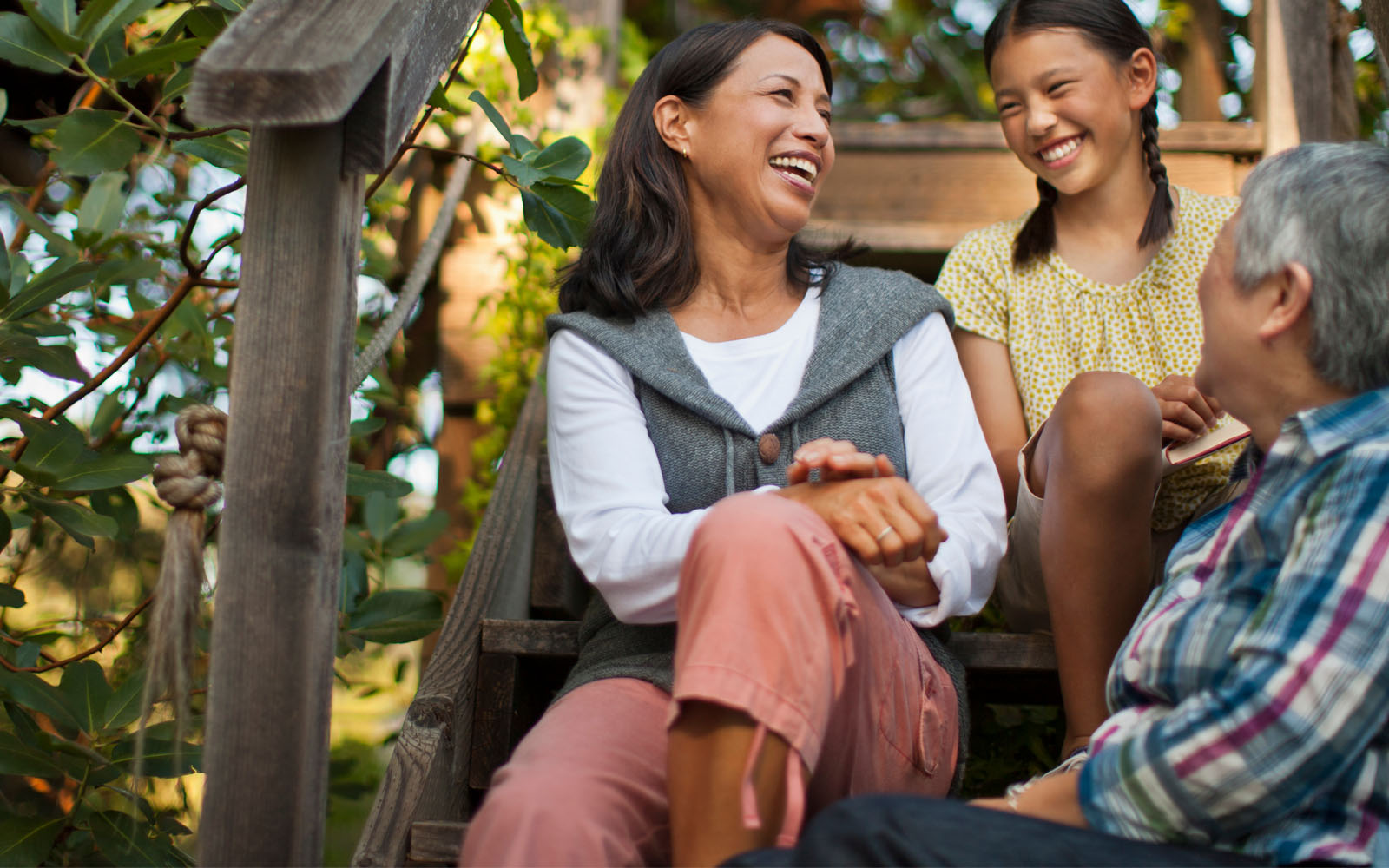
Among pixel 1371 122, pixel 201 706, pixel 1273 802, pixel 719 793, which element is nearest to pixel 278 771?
pixel 719 793

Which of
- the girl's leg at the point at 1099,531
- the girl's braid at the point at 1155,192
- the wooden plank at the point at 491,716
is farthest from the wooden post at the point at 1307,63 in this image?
the wooden plank at the point at 491,716

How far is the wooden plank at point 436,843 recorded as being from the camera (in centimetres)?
132

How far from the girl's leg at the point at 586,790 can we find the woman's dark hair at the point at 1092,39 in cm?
108

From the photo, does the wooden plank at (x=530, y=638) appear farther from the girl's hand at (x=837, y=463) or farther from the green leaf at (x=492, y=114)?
the green leaf at (x=492, y=114)

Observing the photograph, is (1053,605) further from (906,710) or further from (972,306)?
(972,306)

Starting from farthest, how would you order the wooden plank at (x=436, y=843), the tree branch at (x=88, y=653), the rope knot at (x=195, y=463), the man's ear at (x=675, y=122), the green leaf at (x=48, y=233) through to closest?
1. the man's ear at (x=675, y=122)
2. the green leaf at (x=48, y=233)
3. the tree branch at (x=88, y=653)
4. the wooden plank at (x=436, y=843)
5. the rope knot at (x=195, y=463)

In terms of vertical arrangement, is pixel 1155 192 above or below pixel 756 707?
above

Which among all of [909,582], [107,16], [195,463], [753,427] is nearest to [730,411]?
[753,427]

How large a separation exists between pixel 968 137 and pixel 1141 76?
96cm

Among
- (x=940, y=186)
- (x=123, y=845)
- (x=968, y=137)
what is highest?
(x=968, y=137)

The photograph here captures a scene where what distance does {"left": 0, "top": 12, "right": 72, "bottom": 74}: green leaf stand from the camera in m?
1.40

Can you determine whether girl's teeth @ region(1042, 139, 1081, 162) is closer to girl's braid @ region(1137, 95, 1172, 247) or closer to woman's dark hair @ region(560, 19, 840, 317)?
girl's braid @ region(1137, 95, 1172, 247)

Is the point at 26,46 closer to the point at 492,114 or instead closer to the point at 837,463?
the point at 492,114

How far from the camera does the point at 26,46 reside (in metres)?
1.42
